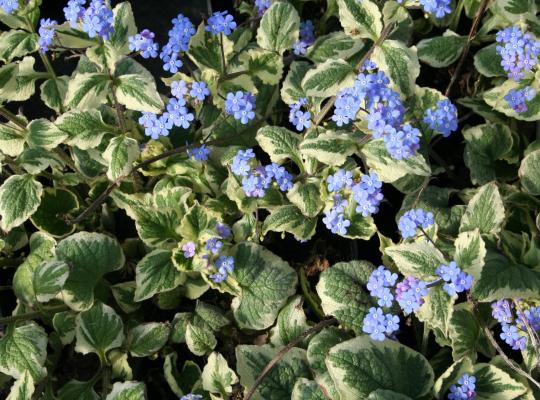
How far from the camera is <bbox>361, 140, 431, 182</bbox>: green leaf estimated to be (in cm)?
185

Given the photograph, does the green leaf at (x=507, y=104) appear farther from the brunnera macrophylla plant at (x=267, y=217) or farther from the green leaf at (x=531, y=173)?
the green leaf at (x=531, y=173)

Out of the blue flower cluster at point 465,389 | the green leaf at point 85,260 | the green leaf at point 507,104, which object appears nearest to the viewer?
the blue flower cluster at point 465,389

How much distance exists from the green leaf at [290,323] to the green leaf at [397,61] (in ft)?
2.36

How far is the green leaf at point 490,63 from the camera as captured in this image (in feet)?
7.57

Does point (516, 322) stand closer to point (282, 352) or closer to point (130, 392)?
point (282, 352)

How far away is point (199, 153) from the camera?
204cm

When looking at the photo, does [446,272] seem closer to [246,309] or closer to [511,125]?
[246,309]

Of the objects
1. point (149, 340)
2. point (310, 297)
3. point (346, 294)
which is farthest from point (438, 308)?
point (149, 340)

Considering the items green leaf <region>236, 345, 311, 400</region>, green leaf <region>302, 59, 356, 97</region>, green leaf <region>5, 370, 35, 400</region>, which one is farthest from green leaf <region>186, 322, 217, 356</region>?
green leaf <region>302, 59, 356, 97</region>

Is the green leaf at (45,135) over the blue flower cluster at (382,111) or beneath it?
beneath

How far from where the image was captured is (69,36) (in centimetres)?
189

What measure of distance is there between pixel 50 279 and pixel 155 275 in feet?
0.99

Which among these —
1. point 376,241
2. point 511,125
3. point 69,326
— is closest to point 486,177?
point 511,125

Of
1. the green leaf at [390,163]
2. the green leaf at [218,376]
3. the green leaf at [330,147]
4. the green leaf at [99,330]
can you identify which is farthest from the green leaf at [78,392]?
the green leaf at [390,163]
